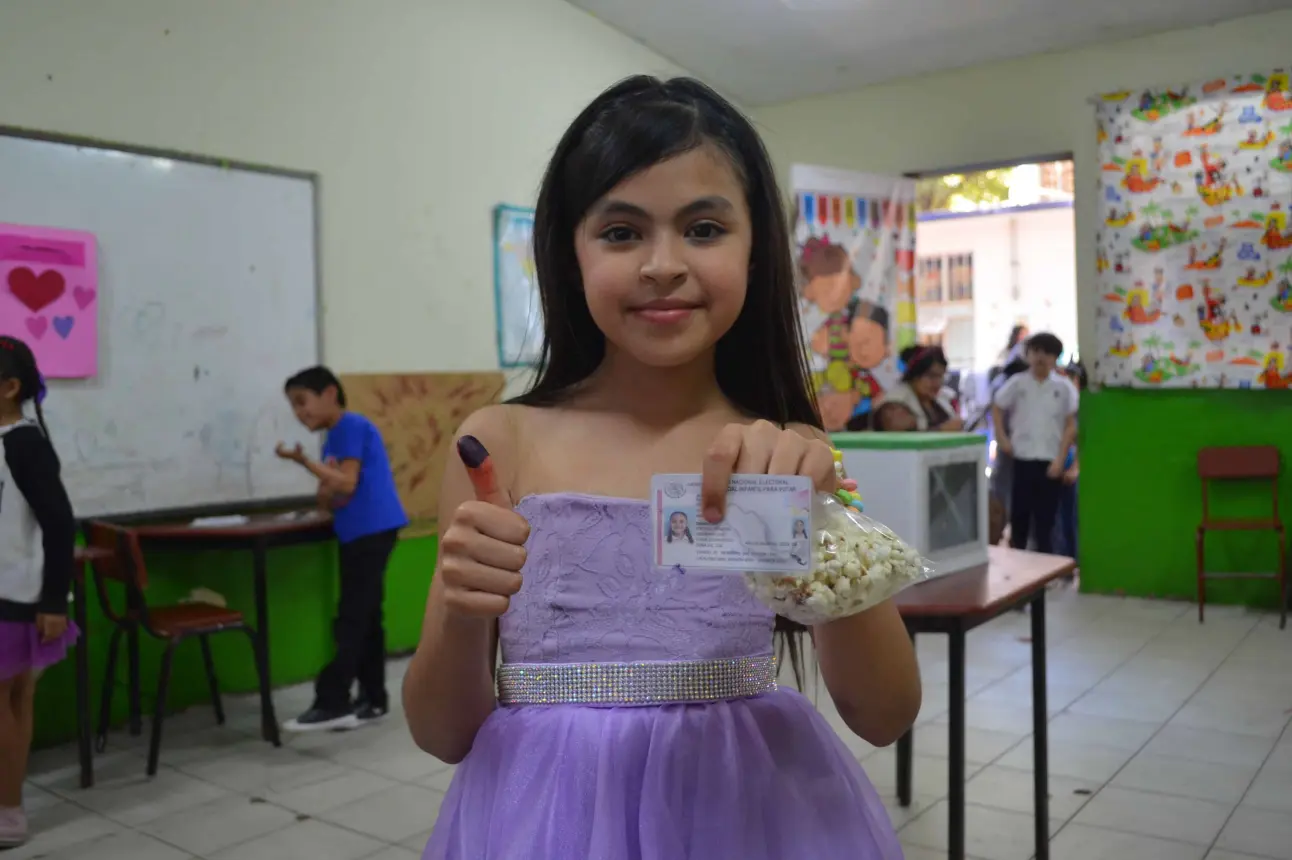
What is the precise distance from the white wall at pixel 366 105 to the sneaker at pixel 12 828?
2121 millimetres

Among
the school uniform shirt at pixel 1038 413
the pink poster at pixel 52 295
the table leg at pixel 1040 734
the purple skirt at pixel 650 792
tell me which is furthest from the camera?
the school uniform shirt at pixel 1038 413

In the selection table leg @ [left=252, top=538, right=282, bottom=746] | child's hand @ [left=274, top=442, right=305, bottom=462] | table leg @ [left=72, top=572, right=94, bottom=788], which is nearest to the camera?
table leg @ [left=72, top=572, right=94, bottom=788]

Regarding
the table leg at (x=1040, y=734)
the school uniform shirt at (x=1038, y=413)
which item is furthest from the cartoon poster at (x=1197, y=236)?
the table leg at (x=1040, y=734)

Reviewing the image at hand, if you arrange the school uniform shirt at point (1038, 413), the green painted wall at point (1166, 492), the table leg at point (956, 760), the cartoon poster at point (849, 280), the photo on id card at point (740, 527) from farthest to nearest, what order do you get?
the school uniform shirt at point (1038, 413)
the cartoon poster at point (849, 280)
the green painted wall at point (1166, 492)
the table leg at point (956, 760)
the photo on id card at point (740, 527)

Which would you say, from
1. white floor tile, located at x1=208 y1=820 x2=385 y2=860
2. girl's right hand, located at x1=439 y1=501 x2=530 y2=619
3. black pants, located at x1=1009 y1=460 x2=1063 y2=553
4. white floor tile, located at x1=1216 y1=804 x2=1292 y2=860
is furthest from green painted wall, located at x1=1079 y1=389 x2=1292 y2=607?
girl's right hand, located at x1=439 y1=501 x2=530 y2=619

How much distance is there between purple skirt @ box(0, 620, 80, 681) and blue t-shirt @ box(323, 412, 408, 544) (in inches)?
39.4

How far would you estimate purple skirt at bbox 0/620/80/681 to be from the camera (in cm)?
279

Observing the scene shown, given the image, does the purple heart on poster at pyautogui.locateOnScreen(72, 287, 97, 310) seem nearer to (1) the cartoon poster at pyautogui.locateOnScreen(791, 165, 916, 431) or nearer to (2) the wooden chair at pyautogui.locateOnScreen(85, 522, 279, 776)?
(2) the wooden chair at pyautogui.locateOnScreen(85, 522, 279, 776)

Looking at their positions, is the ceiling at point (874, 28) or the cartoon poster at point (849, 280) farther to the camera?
the cartoon poster at point (849, 280)

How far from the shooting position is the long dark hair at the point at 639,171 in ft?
3.26

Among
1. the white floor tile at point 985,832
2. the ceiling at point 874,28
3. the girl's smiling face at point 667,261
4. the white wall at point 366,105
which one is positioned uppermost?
the ceiling at point 874,28

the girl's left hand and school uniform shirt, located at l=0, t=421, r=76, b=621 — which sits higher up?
the girl's left hand

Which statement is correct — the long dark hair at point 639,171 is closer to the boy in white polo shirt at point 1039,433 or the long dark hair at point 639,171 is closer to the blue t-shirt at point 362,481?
the blue t-shirt at point 362,481

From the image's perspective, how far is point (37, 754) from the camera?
3.49 metres
